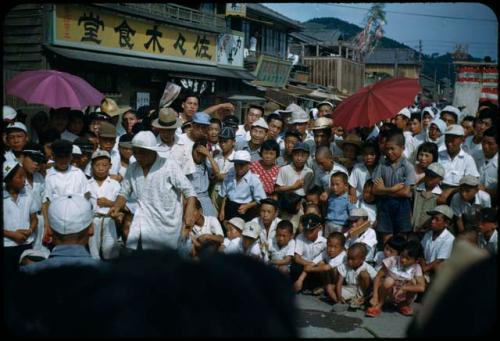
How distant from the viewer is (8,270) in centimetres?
197

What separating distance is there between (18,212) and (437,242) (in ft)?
13.6

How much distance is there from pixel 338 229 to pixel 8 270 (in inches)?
167

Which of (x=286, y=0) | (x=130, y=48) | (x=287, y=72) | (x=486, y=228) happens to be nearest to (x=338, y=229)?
(x=486, y=228)

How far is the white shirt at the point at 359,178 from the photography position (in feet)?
19.2

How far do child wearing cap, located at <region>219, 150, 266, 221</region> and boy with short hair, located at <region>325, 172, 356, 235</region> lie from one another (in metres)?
0.82

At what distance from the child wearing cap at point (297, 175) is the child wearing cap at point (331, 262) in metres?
0.84

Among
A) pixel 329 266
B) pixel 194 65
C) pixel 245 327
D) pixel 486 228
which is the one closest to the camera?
pixel 245 327

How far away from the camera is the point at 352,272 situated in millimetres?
5293

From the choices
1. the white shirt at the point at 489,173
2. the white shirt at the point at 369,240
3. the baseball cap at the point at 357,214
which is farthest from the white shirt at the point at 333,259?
the white shirt at the point at 489,173

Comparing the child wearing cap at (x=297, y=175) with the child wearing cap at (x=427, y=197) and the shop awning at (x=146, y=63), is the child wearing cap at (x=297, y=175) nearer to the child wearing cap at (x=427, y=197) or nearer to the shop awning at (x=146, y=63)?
the child wearing cap at (x=427, y=197)

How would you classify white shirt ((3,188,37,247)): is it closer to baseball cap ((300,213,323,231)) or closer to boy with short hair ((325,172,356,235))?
baseball cap ((300,213,323,231))

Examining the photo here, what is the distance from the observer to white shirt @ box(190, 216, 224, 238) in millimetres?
5586

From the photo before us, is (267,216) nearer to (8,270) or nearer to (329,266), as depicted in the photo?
(329,266)

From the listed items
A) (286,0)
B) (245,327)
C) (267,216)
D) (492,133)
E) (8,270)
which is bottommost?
(267,216)
